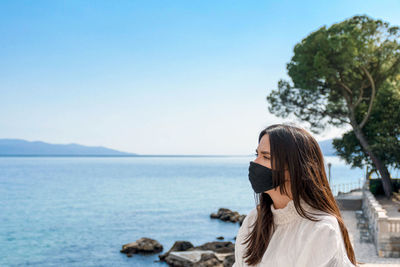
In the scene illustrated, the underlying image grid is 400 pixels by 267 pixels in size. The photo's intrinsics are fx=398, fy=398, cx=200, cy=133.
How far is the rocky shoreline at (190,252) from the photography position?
47.1ft

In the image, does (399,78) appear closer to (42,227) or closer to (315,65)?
(315,65)

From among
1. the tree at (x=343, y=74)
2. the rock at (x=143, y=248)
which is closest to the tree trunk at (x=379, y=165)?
the tree at (x=343, y=74)

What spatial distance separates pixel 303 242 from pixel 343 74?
20.7m

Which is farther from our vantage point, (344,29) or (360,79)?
(360,79)

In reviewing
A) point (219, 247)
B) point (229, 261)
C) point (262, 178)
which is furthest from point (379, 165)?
point (262, 178)

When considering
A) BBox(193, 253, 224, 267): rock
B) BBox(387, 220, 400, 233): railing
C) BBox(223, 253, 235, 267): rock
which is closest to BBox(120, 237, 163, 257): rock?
BBox(193, 253, 224, 267): rock

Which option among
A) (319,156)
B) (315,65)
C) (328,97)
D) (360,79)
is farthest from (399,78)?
(319,156)

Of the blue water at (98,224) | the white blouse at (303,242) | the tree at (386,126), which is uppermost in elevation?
the tree at (386,126)

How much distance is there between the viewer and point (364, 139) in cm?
2109

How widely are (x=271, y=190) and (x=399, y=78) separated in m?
22.5

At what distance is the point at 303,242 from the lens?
58.5 inches

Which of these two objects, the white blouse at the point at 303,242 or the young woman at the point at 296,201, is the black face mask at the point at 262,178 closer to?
the young woman at the point at 296,201

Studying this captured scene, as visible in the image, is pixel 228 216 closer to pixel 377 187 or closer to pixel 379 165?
pixel 377 187

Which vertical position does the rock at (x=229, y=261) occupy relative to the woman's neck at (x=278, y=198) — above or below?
below
